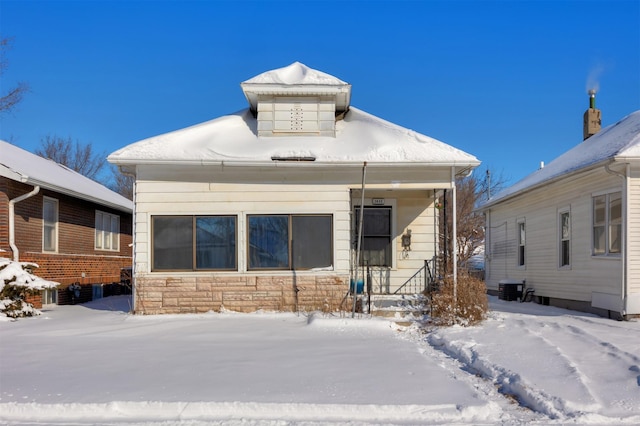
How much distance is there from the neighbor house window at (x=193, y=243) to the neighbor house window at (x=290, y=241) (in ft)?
1.63

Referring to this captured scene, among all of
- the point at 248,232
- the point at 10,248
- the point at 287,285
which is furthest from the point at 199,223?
A: the point at 10,248

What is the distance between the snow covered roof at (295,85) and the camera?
512 inches

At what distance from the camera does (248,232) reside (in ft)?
39.2

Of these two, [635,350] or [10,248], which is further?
[10,248]

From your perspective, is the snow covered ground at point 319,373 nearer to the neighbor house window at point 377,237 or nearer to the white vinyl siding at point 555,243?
the white vinyl siding at point 555,243

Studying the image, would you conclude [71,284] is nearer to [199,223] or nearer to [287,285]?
[199,223]

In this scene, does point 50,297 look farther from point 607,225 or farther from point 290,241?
point 607,225

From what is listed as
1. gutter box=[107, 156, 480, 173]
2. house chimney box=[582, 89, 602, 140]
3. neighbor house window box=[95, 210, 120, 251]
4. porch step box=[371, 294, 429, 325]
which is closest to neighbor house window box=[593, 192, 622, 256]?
gutter box=[107, 156, 480, 173]

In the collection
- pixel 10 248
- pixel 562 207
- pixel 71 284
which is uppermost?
pixel 562 207

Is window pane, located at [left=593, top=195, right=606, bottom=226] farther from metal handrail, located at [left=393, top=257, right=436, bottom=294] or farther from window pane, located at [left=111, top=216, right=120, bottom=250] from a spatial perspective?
window pane, located at [left=111, top=216, right=120, bottom=250]

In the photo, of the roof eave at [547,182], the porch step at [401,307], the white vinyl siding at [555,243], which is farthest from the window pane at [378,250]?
the white vinyl siding at [555,243]

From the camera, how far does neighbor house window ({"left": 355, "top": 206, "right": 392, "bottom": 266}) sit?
13.5m

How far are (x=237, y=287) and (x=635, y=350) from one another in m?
7.64

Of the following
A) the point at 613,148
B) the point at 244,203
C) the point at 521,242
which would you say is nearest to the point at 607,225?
the point at 613,148
